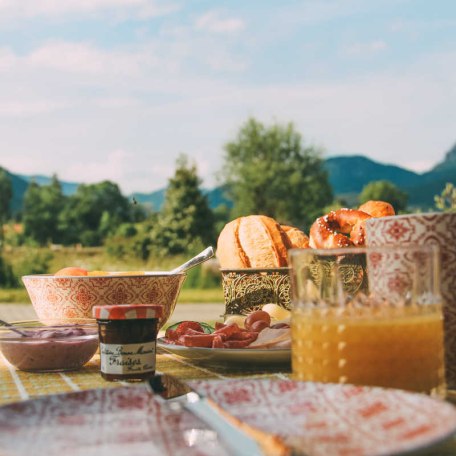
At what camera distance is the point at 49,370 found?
4.55ft

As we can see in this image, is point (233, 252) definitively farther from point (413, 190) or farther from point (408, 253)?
point (413, 190)

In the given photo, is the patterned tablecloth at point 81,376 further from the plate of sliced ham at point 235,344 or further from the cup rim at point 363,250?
the cup rim at point 363,250

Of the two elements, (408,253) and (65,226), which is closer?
(408,253)

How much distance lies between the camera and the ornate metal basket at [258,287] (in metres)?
1.85

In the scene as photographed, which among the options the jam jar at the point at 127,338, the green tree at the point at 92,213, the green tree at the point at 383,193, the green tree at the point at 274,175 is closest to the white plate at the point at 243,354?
the jam jar at the point at 127,338

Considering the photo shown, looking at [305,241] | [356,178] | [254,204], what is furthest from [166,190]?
[356,178]

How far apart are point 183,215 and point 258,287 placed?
1138 inches

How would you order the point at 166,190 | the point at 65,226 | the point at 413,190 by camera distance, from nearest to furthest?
the point at 166,190 < the point at 65,226 < the point at 413,190

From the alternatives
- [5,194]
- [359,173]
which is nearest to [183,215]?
[5,194]

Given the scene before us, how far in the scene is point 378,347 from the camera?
94 cm

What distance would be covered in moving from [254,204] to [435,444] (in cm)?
3924

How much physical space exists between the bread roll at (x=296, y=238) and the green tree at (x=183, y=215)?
2719 cm

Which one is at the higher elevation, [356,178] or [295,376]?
[356,178]

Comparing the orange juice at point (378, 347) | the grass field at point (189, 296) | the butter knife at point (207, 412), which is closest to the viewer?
the butter knife at point (207, 412)
